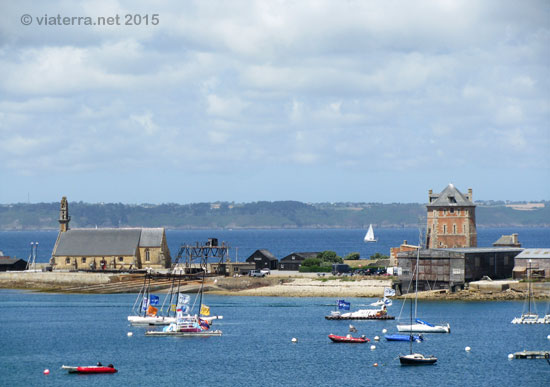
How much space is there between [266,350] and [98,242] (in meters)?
63.9

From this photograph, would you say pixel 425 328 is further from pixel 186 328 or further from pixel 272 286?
pixel 272 286

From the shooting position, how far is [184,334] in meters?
79.4

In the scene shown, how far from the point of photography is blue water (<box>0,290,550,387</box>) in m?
61.2

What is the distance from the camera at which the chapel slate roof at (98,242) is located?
130 meters

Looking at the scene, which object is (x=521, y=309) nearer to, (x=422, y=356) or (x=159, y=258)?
(x=422, y=356)

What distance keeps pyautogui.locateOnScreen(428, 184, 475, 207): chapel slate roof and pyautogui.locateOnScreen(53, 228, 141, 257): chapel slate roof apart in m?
38.5

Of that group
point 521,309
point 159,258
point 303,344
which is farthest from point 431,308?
point 159,258

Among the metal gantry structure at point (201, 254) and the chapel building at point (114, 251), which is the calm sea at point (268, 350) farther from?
the chapel building at point (114, 251)

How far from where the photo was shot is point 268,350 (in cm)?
7144

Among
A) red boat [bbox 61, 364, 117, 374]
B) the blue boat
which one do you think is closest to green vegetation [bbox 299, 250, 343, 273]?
the blue boat

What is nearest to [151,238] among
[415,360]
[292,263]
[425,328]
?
[292,263]

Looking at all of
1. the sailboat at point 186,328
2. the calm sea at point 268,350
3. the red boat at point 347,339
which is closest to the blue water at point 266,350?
the calm sea at point 268,350

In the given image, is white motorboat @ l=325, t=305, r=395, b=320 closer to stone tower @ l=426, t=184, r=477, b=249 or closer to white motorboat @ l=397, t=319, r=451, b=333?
white motorboat @ l=397, t=319, r=451, b=333

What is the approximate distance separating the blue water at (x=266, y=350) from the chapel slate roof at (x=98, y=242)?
100 feet
